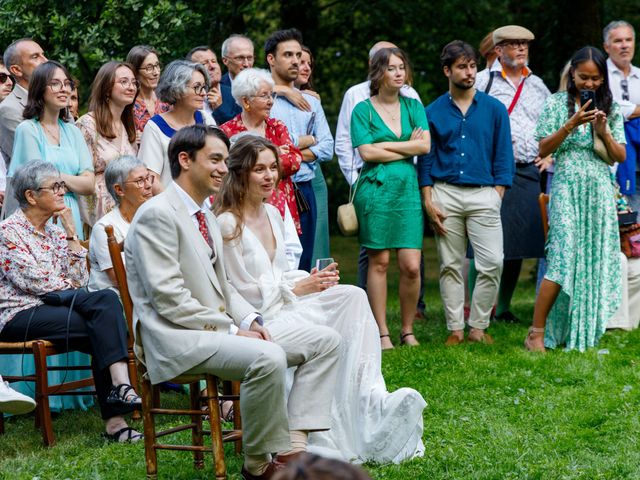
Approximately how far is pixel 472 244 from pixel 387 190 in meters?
0.83

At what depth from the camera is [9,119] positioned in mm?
7402

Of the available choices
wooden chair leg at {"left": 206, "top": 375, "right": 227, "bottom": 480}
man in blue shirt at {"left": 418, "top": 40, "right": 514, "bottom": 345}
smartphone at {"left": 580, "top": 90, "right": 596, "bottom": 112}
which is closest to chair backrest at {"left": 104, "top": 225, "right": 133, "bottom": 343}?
wooden chair leg at {"left": 206, "top": 375, "right": 227, "bottom": 480}

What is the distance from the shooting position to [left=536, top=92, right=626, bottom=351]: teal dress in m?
8.07

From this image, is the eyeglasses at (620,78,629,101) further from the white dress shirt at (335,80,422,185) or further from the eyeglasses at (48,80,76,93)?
the eyeglasses at (48,80,76,93)

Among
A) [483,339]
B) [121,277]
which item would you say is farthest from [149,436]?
[483,339]

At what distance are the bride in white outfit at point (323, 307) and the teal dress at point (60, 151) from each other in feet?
5.05

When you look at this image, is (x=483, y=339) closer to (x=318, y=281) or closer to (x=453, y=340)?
(x=453, y=340)

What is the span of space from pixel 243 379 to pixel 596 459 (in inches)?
74.8

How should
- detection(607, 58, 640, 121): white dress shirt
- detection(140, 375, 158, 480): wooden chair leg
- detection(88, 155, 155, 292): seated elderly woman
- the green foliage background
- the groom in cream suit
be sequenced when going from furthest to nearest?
the green foliage background, detection(607, 58, 640, 121): white dress shirt, detection(88, 155, 155, 292): seated elderly woman, detection(140, 375, 158, 480): wooden chair leg, the groom in cream suit

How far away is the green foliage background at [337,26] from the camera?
10.2 metres

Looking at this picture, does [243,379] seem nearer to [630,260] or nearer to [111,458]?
[111,458]

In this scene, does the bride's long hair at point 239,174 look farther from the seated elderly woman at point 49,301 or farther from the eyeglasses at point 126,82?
the eyeglasses at point 126,82

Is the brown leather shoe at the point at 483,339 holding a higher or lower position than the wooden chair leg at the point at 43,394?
lower

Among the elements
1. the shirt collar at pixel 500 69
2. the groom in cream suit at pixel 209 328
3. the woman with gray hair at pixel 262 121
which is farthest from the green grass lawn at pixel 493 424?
the shirt collar at pixel 500 69
